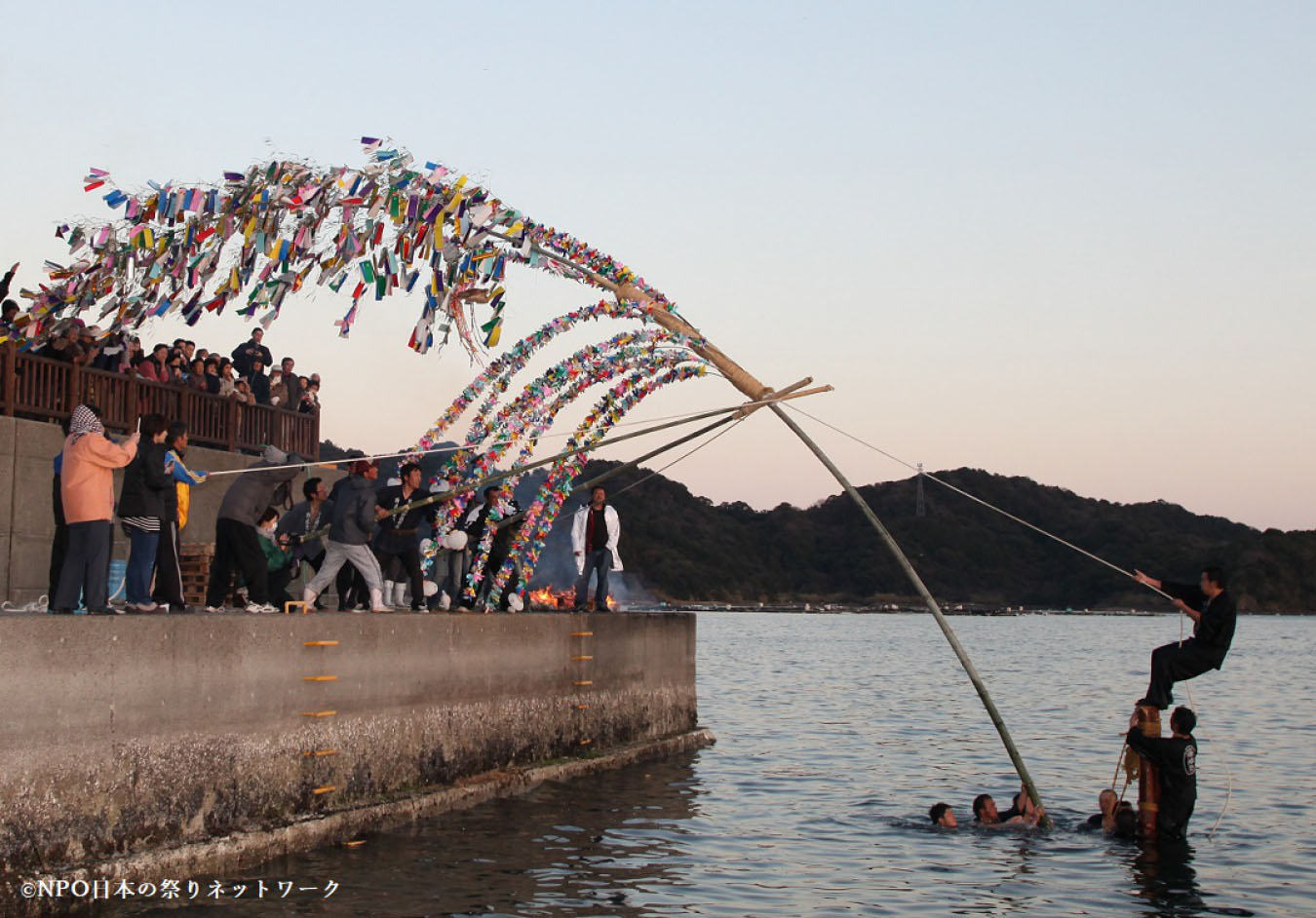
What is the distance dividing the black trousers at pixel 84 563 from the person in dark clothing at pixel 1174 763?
32.8ft

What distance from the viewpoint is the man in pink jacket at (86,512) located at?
500 inches

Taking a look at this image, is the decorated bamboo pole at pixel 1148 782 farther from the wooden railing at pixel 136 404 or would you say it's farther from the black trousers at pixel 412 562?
the wooden railing at pixel 136 404

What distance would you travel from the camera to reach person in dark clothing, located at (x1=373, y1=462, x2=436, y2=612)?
1823cm

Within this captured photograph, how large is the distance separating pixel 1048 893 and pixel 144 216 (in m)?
12.4

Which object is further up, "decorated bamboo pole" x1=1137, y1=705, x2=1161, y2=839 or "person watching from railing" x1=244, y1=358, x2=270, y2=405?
"person watching from railing" x1=244, y1=358, x2=270, y2=405

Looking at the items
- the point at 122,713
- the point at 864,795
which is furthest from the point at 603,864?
the point at 864,795

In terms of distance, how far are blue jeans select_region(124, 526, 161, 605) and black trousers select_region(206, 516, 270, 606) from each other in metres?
1.96

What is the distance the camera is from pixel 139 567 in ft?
45.7

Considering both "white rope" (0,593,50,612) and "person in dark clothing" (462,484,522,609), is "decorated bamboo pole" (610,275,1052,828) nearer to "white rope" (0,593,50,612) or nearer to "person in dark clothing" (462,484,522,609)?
"person in dark clothing" (462,484,522,609)

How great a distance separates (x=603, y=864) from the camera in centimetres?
1469

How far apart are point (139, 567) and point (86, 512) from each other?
4.44ft

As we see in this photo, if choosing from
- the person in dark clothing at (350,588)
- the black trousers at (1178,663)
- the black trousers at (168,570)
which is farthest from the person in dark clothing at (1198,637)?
the black trousers at (168,570)

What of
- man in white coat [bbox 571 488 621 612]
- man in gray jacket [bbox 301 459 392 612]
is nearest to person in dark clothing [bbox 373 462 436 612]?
man in gray jacket [bbox 301 459 392 612]

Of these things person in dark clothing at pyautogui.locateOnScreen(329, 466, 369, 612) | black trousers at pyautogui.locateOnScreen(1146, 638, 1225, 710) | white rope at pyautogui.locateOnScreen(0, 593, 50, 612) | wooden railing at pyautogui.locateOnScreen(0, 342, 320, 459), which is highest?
wooden railing at pyautogui.locateOnScreen(0, 342, 320, 459)
